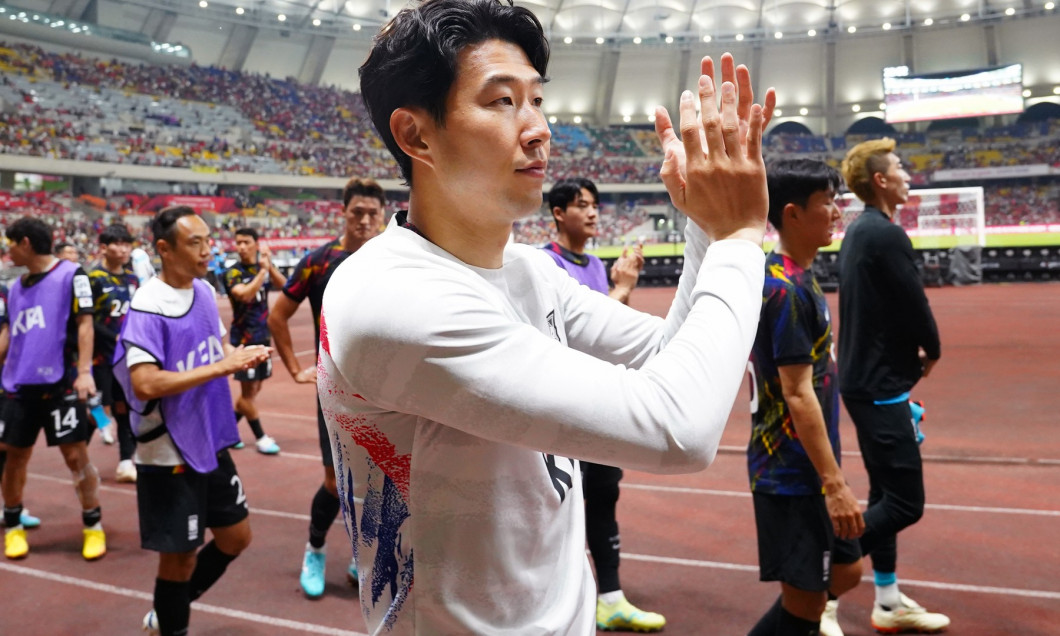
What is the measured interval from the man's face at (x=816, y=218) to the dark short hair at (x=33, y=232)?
523 cm

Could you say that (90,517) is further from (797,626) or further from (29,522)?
(797,626)

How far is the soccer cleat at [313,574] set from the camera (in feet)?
14.8

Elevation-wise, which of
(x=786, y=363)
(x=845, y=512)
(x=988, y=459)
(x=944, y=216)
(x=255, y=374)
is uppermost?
(x=944, y=216)

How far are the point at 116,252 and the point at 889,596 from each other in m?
7.75

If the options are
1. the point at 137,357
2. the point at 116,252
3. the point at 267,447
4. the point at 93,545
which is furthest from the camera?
the point at 116,252

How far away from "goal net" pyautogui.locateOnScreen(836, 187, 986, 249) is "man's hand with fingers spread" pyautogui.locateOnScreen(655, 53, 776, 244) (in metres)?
25.4

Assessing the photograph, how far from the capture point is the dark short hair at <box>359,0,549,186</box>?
1.25 m

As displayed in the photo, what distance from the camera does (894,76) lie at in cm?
4653

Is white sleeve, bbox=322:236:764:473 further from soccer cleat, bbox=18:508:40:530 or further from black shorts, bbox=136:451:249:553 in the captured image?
soccer cleat, bbox=18:508:40:530

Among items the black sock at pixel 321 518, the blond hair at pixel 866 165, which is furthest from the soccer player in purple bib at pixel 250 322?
the blond hair at pixel 866 165

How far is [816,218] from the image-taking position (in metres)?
3.05

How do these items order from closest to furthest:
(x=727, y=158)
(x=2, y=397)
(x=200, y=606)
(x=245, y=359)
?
(x=727, y=158) → (x=245, y=359) → (x=200, y=606) → (x=2, y=397)

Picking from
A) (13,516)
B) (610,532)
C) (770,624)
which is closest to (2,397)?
(13,516)

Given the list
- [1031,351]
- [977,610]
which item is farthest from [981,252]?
[977,610]
